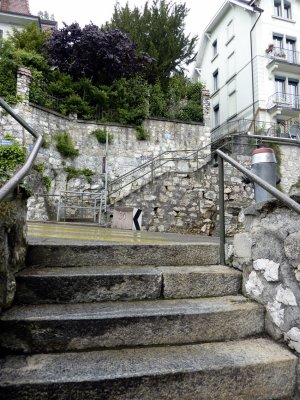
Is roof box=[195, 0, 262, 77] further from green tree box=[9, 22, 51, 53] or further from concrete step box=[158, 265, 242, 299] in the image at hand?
concrete step box=[158, 265, 242, 299]

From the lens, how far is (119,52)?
1227cm

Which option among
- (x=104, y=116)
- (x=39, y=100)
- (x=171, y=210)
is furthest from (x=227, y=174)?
(x=39, y=100)

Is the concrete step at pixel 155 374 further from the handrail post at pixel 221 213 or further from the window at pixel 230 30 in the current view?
the window at pixel 230 30

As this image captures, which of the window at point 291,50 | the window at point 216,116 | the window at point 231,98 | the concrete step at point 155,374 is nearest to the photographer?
the concrete step at point 155,374

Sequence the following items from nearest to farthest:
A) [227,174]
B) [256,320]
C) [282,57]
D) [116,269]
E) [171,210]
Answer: [256,320] → [116,269] → [171,210] → [227,174] → [282,57]

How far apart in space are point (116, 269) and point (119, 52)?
12129 mm

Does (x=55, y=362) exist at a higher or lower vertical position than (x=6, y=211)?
lower

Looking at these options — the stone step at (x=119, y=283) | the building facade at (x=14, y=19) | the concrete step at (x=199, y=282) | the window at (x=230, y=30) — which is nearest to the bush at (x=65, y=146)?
the stone step at (x=119, y=283)

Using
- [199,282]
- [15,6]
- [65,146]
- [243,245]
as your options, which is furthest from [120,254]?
[15,6]

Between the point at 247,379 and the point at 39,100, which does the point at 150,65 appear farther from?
the point at 247,379

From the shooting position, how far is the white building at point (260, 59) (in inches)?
647

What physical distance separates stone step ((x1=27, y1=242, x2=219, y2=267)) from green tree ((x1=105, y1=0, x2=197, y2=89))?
49.0 feet

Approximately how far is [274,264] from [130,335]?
1.02m

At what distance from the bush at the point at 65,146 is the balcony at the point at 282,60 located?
1225cm
